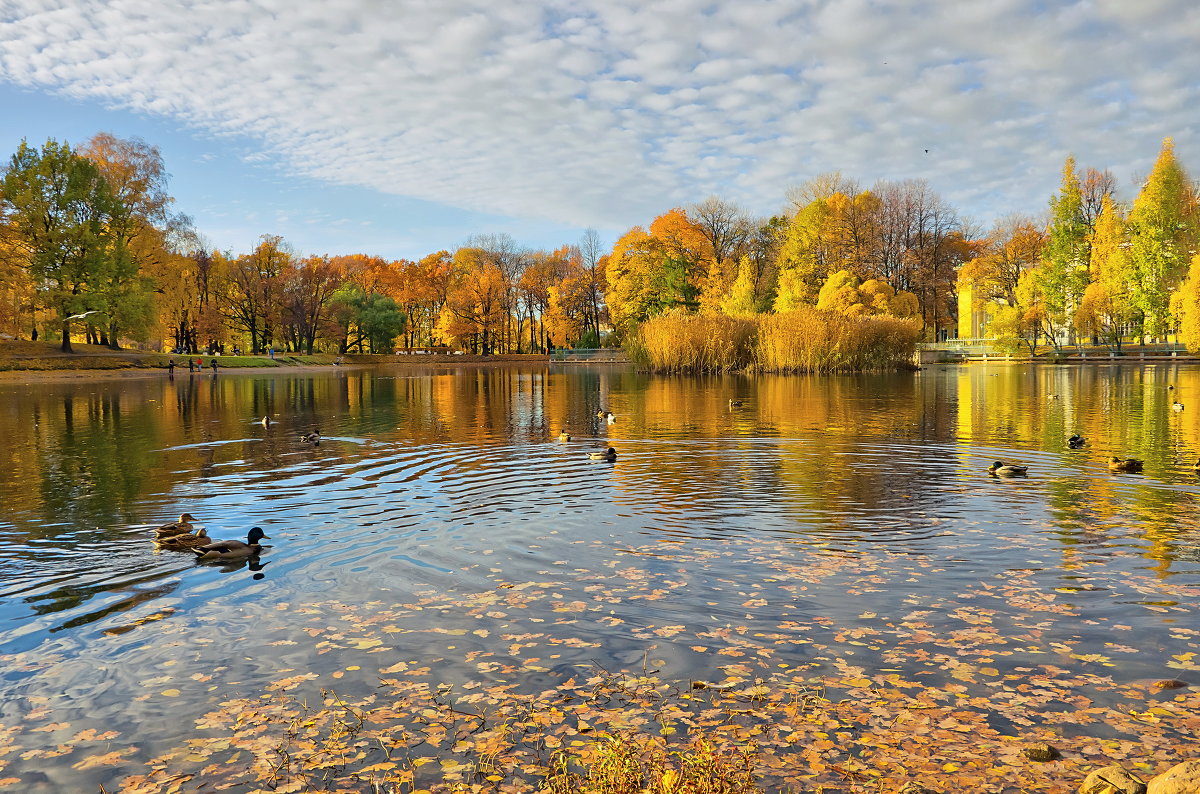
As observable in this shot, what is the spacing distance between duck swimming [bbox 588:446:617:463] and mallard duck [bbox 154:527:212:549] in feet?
28.5

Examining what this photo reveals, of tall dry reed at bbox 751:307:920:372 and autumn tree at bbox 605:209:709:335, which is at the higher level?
autumn tree at bbox 605:209:709:335

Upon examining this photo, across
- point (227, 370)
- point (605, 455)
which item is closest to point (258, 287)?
point (227, 370)

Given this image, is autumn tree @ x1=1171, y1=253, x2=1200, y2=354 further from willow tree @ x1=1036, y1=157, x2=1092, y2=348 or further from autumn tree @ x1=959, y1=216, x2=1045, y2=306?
autumn tree @ x1=959, y1=216, x2=1045, y2=306

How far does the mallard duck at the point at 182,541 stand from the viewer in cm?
915

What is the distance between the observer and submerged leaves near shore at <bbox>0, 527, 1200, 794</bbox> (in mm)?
4340

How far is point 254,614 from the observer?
7082 millimetres

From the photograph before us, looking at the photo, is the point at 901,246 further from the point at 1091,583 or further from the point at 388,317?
the point at 1091,583

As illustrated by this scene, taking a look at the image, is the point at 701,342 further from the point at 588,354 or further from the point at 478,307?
the point at 478,307

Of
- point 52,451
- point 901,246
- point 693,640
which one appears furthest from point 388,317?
point 693,640

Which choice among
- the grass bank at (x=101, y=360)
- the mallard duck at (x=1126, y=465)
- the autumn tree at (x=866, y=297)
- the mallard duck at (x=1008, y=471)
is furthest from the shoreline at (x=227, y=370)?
the mallard duck at (x=1126, y=465)

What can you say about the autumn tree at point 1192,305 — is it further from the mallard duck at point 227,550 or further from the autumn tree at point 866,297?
the mallard duck at point 227,550

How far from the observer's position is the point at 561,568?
841cm

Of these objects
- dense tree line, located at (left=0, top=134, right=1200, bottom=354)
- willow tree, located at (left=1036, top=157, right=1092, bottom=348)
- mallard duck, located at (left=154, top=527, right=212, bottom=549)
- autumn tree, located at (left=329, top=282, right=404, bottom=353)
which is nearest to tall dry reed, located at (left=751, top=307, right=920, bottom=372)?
dense tree line, located at (left=0, top=134, right=1200, bottom=354)

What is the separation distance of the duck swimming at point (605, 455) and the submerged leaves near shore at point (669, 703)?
354 inches
